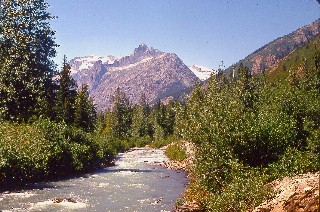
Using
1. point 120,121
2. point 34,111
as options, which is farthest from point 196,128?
point 120,121

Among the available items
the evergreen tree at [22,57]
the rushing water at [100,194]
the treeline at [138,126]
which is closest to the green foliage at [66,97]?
the evergreen tree at [22,57]

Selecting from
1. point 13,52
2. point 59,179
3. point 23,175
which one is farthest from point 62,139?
point 13,52

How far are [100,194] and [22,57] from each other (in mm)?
25094

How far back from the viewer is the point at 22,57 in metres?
44.2

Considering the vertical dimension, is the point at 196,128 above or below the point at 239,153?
above

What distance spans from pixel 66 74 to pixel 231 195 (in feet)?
152

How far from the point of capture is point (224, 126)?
763 inches

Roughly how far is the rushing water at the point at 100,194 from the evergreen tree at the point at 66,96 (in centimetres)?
1887

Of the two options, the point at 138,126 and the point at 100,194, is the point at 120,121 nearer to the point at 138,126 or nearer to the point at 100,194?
the point at 138,126

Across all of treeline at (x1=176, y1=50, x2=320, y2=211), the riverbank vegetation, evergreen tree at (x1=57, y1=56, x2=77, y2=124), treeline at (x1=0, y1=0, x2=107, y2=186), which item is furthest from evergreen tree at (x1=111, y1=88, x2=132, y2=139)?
treeline at (x1=176, y1=50, x2=320, y2=211)

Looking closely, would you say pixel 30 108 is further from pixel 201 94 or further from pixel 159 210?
pixel 159 210

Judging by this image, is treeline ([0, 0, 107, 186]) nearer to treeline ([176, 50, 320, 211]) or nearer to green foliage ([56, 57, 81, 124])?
green foliage ([56, 57, 81, 124])

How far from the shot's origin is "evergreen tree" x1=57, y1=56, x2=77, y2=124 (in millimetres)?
53787

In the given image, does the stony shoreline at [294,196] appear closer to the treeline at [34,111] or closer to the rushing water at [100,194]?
the rushing water at [100,194]
